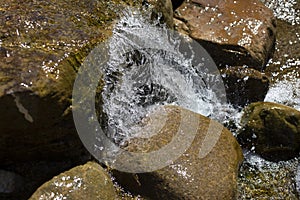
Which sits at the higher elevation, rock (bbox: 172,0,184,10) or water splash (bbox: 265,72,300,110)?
rock (bbox: 172,0,184,10)

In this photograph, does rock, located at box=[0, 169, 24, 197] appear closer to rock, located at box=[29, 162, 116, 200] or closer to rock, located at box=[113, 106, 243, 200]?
rock, located at box=[29, 162, 116, 200]

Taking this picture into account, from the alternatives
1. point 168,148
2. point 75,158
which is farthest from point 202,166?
point 75,158

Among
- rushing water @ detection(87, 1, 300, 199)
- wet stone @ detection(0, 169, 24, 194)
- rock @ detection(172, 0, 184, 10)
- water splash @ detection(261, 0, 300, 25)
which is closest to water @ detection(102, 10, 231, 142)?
rushing water @ detection(87, 1, 300, 199)

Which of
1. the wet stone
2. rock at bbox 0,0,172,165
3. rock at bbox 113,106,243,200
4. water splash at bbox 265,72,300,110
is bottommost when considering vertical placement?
the wet stone

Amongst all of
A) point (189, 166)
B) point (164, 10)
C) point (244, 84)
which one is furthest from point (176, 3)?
point (189, 166)

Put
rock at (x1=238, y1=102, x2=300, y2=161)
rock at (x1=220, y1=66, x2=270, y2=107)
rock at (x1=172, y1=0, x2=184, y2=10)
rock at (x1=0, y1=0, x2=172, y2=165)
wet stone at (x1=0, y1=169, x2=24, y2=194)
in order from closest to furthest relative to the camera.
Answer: rock at (x1=0, y1=0, x2=172, y2=165)
wet stone at (x1=0, y1=169, x2=24, y2=194)
rock at (x1=238, y1=102, x2=300, y2=161)
rock at (x1=220, y1=66, x2=270, y2=107)
rock at (x1=172, y1=0, x2=184, y2=10)

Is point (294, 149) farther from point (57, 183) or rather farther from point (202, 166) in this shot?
point (57, 183)

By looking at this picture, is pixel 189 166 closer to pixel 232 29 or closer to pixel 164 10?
pixel 164 10
